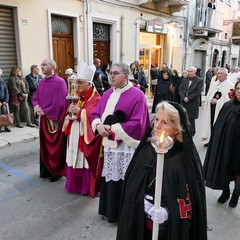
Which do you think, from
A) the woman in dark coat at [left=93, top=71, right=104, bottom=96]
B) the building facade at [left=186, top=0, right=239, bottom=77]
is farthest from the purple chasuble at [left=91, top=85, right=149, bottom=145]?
the building facade at [left=186, top=0, right=239, bottom=77]

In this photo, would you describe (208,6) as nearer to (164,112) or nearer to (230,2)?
(230,2)

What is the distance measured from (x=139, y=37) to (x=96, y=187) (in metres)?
10.5

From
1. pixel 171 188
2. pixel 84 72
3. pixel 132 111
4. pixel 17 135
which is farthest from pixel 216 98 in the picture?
pixel 17 135

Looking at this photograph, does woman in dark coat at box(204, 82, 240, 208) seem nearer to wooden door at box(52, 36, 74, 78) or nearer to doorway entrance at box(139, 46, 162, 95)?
wooden door at box(52, 36, 74, 78)

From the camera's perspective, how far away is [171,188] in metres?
1.92

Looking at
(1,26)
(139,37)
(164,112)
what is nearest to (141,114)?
(164,112)

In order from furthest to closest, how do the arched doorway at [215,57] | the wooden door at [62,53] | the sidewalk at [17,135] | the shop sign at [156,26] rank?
1. the arched doorway at [215,57]
2. the shop sign at [156,26]
3. the wooden door at [62,53]
4. the sidewalk at [17,135]

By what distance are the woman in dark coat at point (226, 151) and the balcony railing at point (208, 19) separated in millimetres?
14890

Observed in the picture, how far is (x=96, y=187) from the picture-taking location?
378 cm

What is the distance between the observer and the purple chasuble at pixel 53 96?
4445 mm

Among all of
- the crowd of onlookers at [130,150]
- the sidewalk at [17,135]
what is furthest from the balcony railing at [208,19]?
the sidewalk at [17,135]

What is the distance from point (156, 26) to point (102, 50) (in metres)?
3.62

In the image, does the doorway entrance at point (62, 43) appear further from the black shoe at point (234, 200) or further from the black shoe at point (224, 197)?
the black shoe at point (234, 200)

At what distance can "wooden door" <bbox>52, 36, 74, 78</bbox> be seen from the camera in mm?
9531
